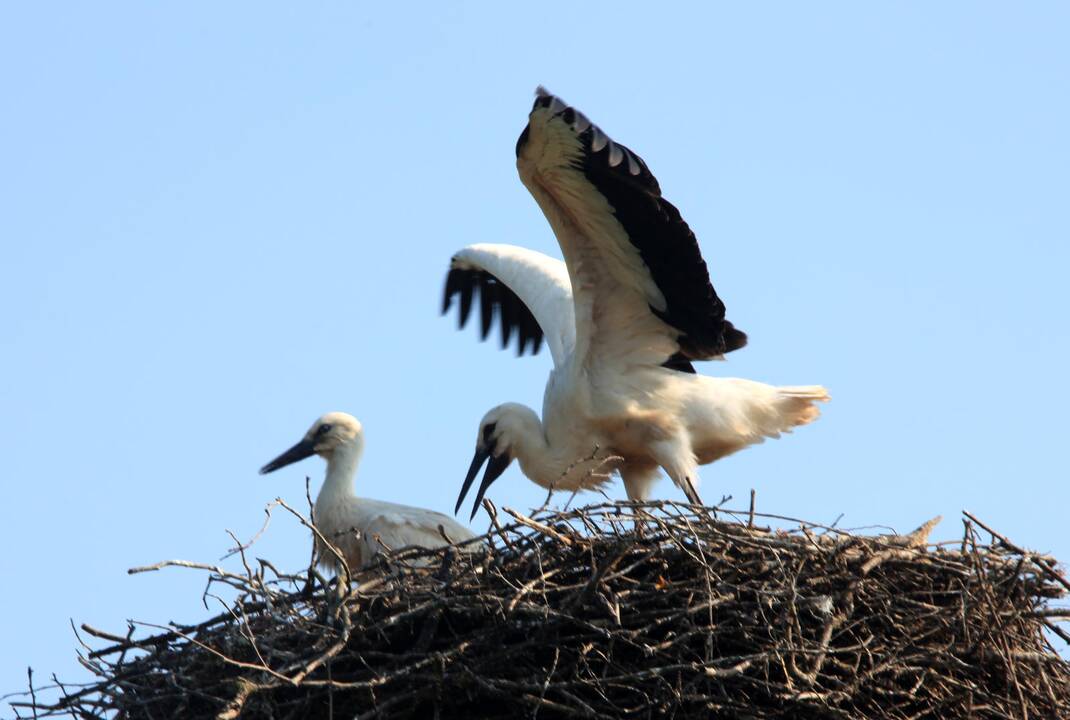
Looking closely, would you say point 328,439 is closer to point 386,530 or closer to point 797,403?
point 386,530

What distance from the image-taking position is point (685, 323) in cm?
841

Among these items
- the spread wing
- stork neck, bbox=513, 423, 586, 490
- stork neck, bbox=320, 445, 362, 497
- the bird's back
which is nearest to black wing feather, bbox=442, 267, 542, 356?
the spread wing

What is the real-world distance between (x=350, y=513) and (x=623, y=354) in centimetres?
151

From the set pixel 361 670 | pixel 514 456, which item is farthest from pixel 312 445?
pixel 361 670

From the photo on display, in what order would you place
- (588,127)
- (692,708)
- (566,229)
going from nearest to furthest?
(692,708) → (588,127) → (566,229)

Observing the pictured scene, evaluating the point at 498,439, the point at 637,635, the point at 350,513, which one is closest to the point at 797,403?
the point at 498,439

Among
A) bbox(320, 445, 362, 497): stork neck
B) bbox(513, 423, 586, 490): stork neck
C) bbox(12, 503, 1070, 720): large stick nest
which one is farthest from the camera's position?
bbox(320, 445, 362, 497): stork neck

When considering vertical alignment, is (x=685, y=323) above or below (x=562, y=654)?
above

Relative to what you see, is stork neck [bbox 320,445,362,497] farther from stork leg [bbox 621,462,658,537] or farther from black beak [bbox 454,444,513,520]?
stork leg [bbox 621,462,658,537]

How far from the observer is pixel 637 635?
606 cm

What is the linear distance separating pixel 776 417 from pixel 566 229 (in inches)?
53.4

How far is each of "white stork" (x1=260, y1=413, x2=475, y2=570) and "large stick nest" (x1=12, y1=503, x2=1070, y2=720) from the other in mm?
1423

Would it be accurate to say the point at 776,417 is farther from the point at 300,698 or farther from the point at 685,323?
the point at 300,698

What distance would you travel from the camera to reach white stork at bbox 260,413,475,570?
8.45 m
